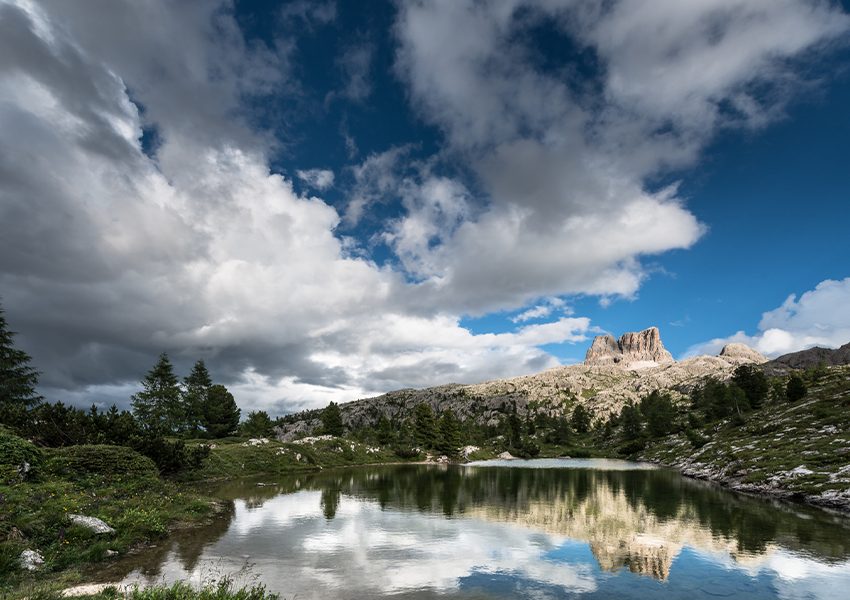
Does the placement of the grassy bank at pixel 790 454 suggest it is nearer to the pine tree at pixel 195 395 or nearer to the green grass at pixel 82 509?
the green grass at pixel 82 509

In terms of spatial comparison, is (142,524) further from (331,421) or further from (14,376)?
(331,421)

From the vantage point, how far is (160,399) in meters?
77.5

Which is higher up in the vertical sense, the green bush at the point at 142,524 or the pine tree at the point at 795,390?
the pine tree at the point at 795,390

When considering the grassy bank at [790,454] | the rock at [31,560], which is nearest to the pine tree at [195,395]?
the rock at [31,560]

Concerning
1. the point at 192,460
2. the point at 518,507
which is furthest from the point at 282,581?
the point at 192,460

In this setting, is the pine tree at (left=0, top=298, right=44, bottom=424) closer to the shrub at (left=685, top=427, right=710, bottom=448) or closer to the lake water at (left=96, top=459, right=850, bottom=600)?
the lake water at (left=96, top=459, right=850, bottom=600)

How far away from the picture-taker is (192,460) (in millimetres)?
46812

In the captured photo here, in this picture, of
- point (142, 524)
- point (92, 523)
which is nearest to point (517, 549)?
point (142, 524)

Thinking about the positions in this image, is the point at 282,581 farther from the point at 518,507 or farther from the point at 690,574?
the point at 518,507

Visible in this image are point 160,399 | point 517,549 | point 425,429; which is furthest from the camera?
point 425,429

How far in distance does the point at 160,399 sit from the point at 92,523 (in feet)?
229

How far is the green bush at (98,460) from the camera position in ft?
93.8

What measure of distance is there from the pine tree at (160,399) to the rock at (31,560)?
230ft

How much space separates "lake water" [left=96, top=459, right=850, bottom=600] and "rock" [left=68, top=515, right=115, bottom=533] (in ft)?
8.89
